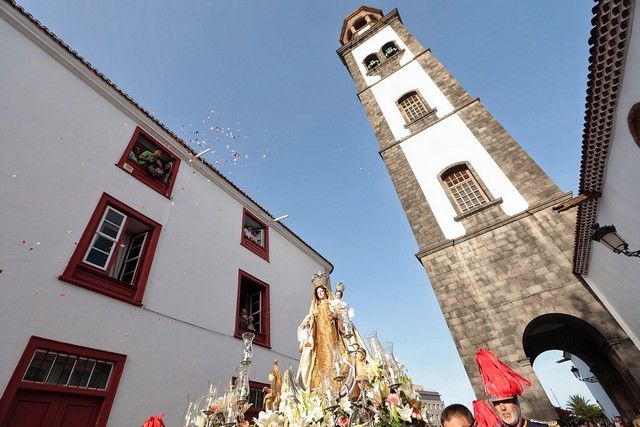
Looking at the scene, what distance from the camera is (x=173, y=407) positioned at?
22.0 feet

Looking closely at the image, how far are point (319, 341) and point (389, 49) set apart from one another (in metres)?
18.4

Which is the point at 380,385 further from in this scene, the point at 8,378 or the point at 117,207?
the point at 117,207

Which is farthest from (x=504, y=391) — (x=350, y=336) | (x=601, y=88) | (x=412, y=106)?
(x=412, y=106)

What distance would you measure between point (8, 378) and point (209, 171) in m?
8.05

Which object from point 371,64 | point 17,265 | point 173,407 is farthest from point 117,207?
point 371,64

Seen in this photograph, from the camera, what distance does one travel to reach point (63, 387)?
5367mm

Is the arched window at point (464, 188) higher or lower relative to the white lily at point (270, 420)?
higher

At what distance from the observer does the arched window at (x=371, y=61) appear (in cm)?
1847

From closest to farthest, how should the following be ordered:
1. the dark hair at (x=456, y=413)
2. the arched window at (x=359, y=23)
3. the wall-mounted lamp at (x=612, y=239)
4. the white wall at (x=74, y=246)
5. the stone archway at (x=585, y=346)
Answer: the dark hair at (x=456, y=413) < the wall-mounted lamp at (x=612, y=239) < the white wall at (x=74, y=246) < the stone archway at (x=585, y=346) < the arched window at (x=359, y=23)

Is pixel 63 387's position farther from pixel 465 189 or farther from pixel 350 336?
pixel 465 189

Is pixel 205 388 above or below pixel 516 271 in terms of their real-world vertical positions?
below

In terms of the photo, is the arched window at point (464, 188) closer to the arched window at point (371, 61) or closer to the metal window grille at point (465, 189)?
the metal window grille at point (465, 189)

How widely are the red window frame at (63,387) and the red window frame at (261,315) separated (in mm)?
3574

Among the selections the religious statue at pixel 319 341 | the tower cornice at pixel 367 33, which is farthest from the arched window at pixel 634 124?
the tower cornice at pixel 367 33
